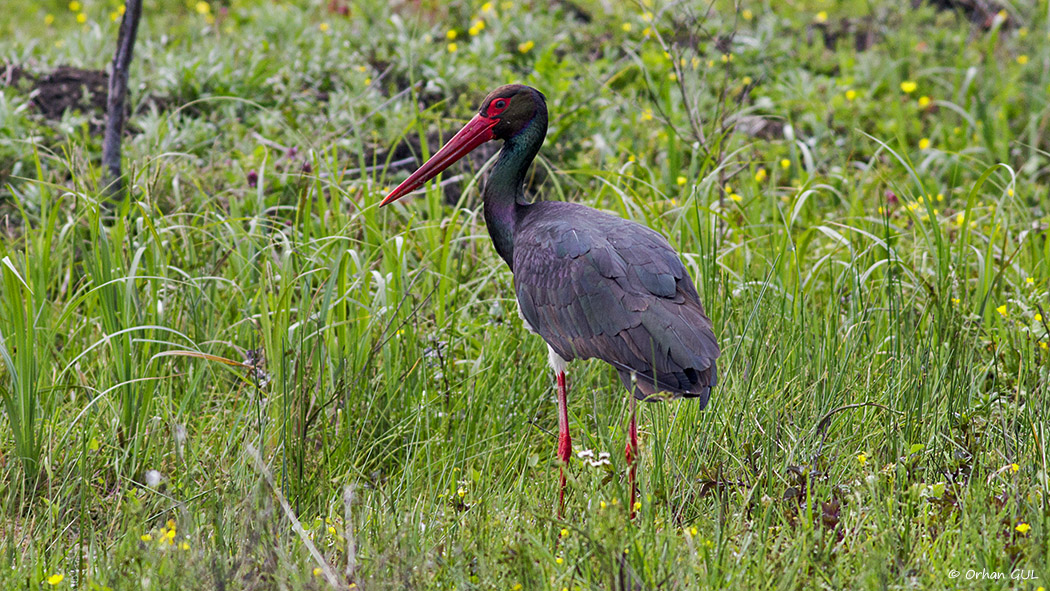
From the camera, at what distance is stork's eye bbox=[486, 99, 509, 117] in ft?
12.0

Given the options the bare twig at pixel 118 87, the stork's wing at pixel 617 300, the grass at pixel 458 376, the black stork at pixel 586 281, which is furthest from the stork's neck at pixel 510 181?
the bare twig at pixel 118 87

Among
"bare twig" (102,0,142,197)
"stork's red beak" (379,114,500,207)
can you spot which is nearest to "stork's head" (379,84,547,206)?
"stork's red beak" (379,114,500,207)

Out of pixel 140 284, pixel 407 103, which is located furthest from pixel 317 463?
pixel 407 103

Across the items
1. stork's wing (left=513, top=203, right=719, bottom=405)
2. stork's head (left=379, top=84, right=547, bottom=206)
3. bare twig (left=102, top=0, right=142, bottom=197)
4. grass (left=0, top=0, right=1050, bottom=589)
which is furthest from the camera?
bare twig (left=102, top=0, right=142, bottom=197)

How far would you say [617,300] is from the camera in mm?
3133

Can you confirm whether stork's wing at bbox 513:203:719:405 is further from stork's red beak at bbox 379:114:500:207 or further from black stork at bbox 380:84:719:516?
stork's red beak at bbox 379:114:500:207

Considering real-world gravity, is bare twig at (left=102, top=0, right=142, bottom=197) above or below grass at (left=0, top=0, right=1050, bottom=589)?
above

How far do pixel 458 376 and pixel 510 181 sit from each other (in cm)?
76

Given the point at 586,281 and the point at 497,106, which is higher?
the point at 497,106

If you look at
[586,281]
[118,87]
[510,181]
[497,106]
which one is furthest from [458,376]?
[118,87]

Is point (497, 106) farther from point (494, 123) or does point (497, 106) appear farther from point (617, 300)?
point (617, 300)

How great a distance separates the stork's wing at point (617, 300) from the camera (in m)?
2.97

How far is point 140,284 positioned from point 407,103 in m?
2.31

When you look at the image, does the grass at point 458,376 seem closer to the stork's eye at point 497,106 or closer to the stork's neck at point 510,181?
the stork's neck at point 510,181
